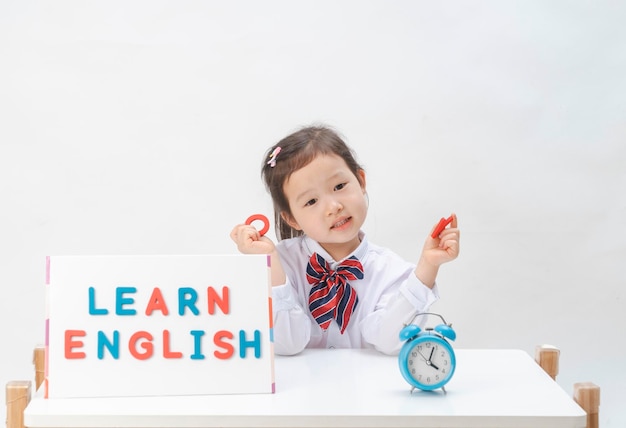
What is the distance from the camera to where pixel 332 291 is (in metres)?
2.14

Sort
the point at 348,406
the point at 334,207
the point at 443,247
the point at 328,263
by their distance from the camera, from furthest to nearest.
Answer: the point at 328,263 < the point at 334,207 < the point at 443,247 < the point at 348,406

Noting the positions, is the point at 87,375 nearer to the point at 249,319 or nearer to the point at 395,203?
the point at 249,319

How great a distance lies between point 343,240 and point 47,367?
2.35 feet

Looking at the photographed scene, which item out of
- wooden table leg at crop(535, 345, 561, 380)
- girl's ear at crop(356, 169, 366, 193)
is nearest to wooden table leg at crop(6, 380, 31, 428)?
girl's ear at crop(356, 169, 366, 193)

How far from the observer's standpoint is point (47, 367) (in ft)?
5.48

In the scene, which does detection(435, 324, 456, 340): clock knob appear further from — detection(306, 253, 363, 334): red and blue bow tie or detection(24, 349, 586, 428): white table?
detection(306, 253, 363, 334): red and blue bow tie

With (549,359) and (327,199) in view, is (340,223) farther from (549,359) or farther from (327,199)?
(549,359)

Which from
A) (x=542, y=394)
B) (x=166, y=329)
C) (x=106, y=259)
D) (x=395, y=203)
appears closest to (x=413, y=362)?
(x=542, y=394)

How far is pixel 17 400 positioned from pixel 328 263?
0.80m

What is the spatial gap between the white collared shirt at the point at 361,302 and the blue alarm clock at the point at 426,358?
0.91 feet

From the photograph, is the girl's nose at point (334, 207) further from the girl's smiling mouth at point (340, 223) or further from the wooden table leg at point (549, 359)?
the wooden table leg at point (549, 359)

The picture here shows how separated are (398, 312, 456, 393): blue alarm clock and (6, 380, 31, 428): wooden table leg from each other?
65 cm

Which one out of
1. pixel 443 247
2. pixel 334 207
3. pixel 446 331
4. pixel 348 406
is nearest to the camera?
pixel 348 406

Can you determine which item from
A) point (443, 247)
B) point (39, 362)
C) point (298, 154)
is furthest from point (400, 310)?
point (39, 362)
